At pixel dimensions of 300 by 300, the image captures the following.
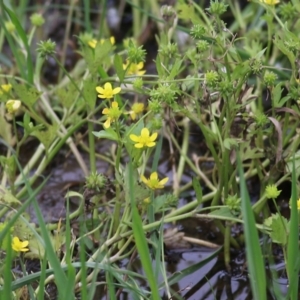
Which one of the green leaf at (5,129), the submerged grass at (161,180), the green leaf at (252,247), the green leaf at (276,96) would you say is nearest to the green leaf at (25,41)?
the submerged grass at (161,180)

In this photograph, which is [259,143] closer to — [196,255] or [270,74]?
[270,74]

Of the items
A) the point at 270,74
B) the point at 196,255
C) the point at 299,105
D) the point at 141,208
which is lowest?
the point at 196,255

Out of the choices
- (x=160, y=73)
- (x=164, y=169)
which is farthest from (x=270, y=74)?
(x=164, y=169)

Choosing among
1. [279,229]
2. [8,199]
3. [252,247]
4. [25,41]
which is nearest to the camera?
[252,247]

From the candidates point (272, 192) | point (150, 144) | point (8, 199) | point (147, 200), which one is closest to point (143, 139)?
point (150, 144)

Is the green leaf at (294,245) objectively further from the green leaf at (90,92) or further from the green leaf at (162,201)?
the green leaf at (90,92)

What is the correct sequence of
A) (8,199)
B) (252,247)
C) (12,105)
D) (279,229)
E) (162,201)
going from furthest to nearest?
(12,105), (8,199), (162,201), (279,229), (252,247)

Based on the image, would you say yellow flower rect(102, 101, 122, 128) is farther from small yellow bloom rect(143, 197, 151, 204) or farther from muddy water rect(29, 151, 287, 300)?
muddy water rect(29, 151, 287, 300)

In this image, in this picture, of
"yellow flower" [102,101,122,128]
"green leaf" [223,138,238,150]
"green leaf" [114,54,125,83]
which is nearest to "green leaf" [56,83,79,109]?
"green leaf" [114,54,125,83]

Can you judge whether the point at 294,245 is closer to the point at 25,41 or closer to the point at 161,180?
the point at 161,180

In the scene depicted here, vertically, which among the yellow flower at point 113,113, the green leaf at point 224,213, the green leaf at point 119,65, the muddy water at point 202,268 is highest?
the green leaf at point 119,65

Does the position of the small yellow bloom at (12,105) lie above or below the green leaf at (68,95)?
above
